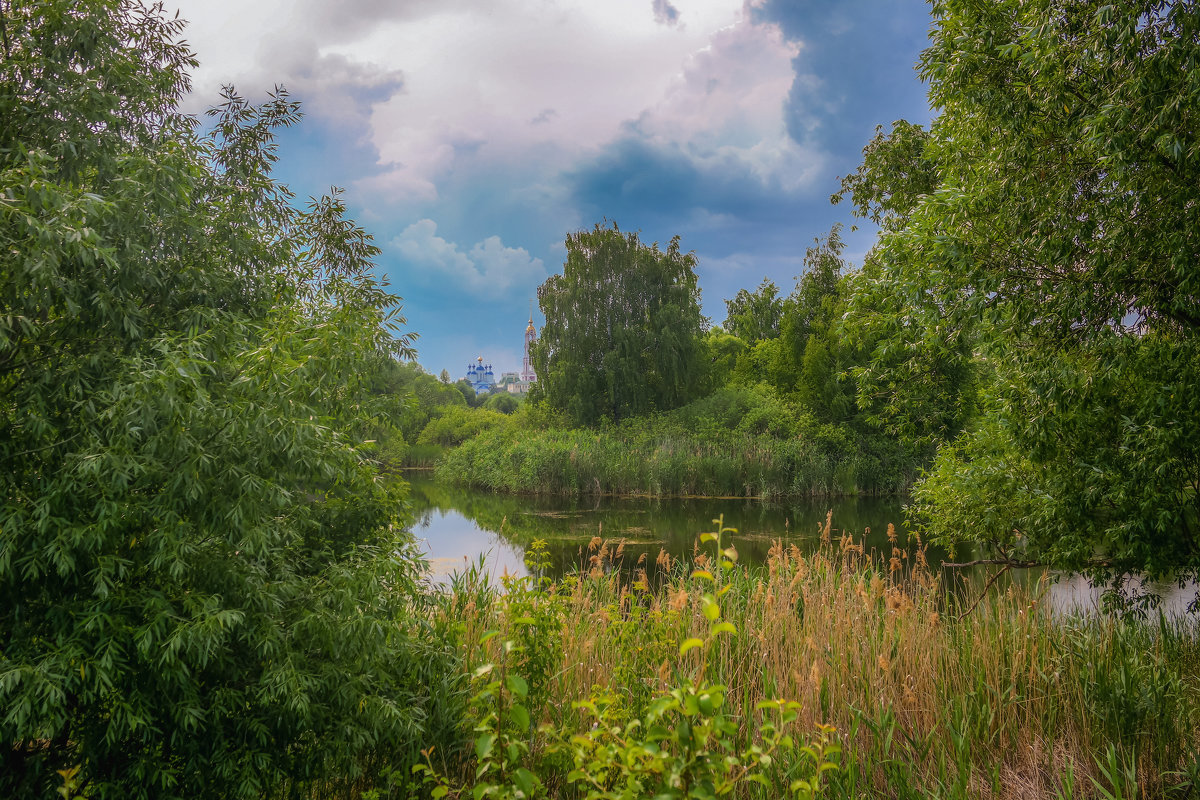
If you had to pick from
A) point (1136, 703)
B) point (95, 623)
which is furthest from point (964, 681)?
point (95, 623)

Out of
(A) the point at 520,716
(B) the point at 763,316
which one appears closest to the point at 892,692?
(A) the point at 520,716

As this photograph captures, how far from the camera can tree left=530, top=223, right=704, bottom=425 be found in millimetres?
31344

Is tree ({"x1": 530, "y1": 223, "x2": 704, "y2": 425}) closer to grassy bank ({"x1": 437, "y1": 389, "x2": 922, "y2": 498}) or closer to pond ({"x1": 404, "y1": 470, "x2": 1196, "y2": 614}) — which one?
grassy bank ({"x1": 437, "y1": 389, "x2": 922, "y2": 498})

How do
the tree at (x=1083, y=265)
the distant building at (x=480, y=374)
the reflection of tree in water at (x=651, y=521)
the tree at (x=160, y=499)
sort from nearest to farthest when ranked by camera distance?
1. the tree at (x=160, y=499)
2. the tree at (x=1083, y=265)
3. the reflection of tree in water at (x=651, y=521)
4. the distant building at (x=480, y=374)

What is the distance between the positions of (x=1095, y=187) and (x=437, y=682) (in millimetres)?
5765

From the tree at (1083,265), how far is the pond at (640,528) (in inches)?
163

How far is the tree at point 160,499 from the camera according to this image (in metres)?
2.51

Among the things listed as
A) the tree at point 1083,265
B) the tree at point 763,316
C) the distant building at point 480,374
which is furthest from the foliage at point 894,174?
the distant building at point 480,374

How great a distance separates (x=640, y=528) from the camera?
16031 millimetres

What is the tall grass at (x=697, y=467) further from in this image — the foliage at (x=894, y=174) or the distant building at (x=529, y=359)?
the foliage at (x=894, y=174)

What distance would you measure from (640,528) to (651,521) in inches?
48.7

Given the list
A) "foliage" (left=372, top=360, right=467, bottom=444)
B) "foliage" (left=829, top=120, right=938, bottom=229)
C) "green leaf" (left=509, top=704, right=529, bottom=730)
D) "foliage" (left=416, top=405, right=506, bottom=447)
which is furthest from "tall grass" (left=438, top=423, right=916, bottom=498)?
"green leaf" (left=509, top=704, right=529, bottom=730)

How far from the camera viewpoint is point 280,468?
2908 mm

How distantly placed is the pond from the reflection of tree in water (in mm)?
24
